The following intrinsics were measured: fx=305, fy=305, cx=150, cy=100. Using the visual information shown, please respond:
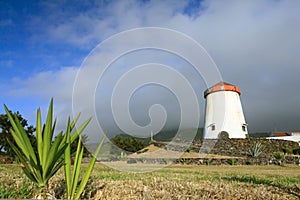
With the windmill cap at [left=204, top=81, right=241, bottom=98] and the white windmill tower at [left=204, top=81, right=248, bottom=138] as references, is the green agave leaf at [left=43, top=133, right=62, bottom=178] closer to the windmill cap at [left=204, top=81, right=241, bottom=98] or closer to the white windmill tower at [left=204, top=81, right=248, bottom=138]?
the white windmill tower at [left=204, top=81, right=248, bottom=138]

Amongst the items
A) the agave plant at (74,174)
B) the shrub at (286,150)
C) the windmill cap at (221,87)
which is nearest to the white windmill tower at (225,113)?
the windmill cap at (221,87)

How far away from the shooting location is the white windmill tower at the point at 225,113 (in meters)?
28.5

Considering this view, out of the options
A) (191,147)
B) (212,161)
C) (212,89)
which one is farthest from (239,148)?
(212,161)

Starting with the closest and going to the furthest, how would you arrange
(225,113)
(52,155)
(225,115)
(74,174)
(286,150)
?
(52,155), (74,174), (286,150), (225,115), (225,113)

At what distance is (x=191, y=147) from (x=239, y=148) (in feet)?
13.3

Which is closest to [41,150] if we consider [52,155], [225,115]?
[52,155]

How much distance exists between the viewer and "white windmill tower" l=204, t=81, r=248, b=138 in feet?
93.5

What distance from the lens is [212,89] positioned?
1149 inches

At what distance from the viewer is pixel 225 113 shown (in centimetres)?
2978

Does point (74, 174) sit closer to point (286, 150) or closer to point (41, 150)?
point (41, 150)

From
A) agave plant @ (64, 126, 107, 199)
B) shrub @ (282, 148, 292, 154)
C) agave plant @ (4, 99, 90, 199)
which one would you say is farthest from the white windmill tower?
agave plant @ (4, 99, 90, 199)

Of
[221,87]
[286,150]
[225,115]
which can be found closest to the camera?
[286,150]

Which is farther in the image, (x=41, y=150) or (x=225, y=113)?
(x=225, y=113)

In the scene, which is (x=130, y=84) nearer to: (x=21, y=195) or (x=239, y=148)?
(x=21, y=195)
